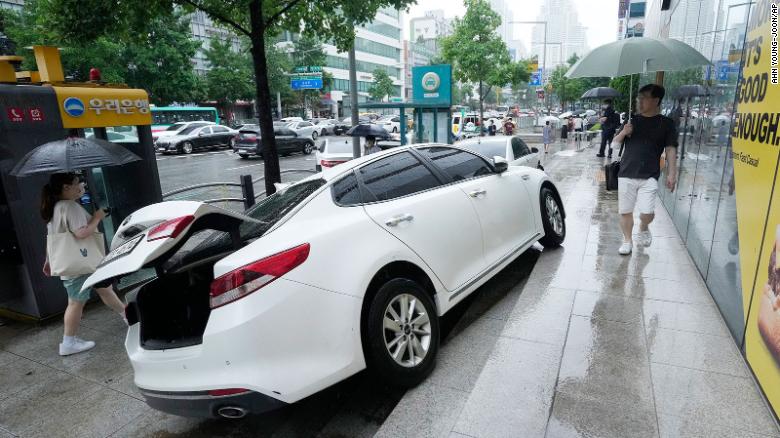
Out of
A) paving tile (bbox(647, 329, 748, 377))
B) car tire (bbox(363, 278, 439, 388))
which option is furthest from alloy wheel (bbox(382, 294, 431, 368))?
paving tile (bbox(647, 329, 748, 377))

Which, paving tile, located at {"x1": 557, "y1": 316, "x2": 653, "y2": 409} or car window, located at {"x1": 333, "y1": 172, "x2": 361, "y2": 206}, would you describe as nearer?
paving tile, located at {"x1": 557, "y1": 316, "x2": 653, "y2": 409}

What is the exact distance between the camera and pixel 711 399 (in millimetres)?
2684

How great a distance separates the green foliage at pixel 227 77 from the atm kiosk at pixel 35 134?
40.4 m

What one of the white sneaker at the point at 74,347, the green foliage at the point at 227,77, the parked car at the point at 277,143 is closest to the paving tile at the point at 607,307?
the white sneaker at the point at 74,347

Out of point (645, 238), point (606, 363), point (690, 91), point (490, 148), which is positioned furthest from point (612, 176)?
point (606, 363)

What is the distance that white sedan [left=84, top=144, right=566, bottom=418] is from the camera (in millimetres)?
2439

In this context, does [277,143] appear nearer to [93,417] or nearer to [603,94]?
[603,94]

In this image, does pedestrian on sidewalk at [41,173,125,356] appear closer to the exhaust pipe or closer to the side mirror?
the exhaust pipe

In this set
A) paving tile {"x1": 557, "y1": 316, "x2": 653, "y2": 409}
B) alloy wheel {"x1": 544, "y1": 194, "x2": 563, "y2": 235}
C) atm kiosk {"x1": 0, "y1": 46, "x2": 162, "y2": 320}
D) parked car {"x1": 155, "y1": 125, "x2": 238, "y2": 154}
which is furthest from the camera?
parked car {"x1": 155, "y1": 125, "x2": 238, "y2": 154}

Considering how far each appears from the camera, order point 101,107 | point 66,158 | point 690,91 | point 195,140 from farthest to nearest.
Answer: point 195,140 → point 690,91 → point 101,107 → point 66,158

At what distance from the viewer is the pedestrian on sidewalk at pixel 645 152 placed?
4859 millimetres

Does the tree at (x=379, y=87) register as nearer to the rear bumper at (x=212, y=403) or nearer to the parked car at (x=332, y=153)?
the parked car at (x=332, y=153)

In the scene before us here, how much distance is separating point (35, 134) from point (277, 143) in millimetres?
19038

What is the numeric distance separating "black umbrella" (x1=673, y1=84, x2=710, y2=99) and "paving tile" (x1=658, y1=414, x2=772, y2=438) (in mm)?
3797
